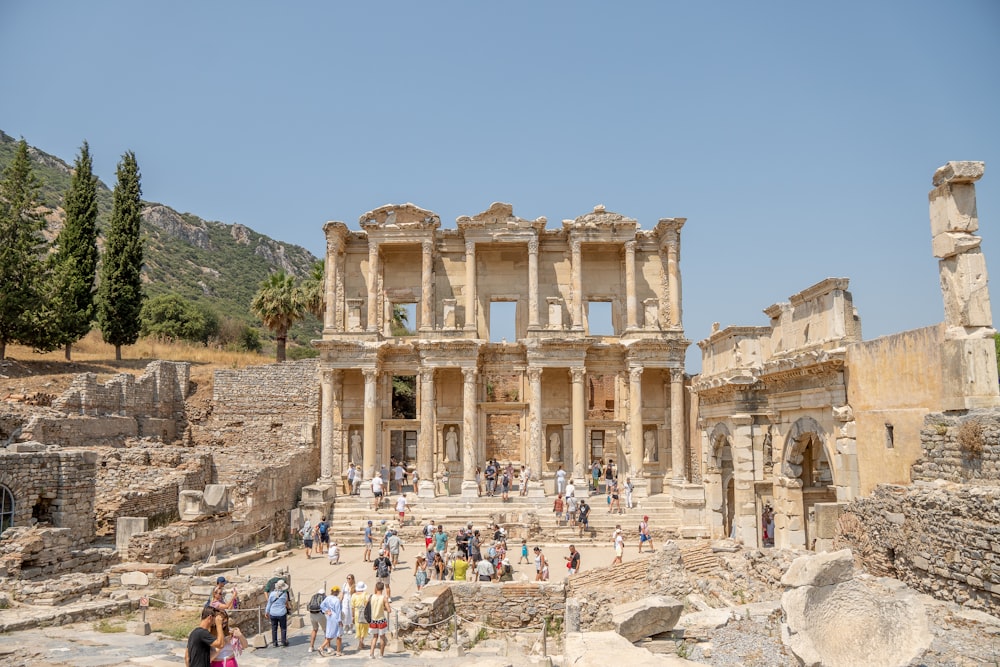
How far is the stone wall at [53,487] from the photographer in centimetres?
1531

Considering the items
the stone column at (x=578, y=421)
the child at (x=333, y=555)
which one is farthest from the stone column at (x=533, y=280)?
the child at (x=333, y=555)

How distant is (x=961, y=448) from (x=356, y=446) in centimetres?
2286

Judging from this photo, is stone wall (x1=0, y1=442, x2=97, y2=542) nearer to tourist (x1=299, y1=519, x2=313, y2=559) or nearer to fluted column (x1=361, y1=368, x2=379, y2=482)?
tourist (x1=299, y1=519, x2=313, y2=559)

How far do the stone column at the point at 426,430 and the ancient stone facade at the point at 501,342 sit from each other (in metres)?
0.05

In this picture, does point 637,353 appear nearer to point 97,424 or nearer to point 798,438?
point 798,438

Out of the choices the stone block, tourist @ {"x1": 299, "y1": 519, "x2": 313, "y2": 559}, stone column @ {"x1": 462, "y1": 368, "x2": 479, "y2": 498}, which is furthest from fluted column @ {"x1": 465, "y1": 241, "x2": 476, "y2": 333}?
the stone block

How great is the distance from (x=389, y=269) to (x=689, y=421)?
13725 mm

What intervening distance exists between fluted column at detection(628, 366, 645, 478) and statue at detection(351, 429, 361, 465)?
421 inches

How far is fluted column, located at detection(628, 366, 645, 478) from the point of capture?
2786 centimetres

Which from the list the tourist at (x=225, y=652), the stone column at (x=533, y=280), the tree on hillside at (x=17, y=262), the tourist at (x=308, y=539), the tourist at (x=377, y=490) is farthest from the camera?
the tree on hillside at (x=17, y=262)

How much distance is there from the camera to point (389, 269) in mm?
31141

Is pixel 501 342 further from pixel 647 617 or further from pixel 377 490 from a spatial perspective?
pixel 647 617

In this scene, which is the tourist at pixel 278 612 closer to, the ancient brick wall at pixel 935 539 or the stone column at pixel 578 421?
the ancient brick wall at pixel 935 539

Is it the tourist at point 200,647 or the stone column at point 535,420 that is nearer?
the tourist at point 200,647
